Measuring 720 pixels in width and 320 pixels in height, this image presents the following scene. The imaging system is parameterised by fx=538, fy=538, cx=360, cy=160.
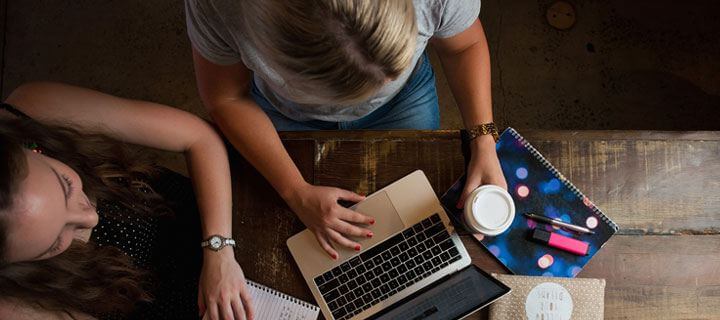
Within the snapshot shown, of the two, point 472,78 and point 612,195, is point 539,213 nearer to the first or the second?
point 612,195

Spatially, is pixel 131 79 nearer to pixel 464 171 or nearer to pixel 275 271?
pixel 275 271

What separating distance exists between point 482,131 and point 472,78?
13 centimetres

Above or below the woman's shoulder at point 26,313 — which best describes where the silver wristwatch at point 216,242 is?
above

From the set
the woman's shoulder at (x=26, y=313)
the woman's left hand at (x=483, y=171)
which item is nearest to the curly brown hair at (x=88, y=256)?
the woman's shoulder at (x=26, y=313)

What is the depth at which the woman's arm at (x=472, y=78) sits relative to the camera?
1.02 m

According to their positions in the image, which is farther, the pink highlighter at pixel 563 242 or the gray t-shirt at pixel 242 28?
the pink highlighter at pixel 563 242

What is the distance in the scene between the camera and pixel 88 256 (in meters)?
0.99

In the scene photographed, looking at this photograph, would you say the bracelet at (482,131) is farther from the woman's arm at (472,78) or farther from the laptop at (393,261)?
the laptop at (393,261)

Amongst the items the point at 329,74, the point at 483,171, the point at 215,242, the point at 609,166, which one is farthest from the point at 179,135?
the point at 609,166

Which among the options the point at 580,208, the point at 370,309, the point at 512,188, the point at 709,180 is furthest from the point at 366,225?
the point at 709,180

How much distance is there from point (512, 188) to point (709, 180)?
370 millimetres

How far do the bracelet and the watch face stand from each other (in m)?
0.52

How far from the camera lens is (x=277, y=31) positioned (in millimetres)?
701

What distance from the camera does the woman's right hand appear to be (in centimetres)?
101
